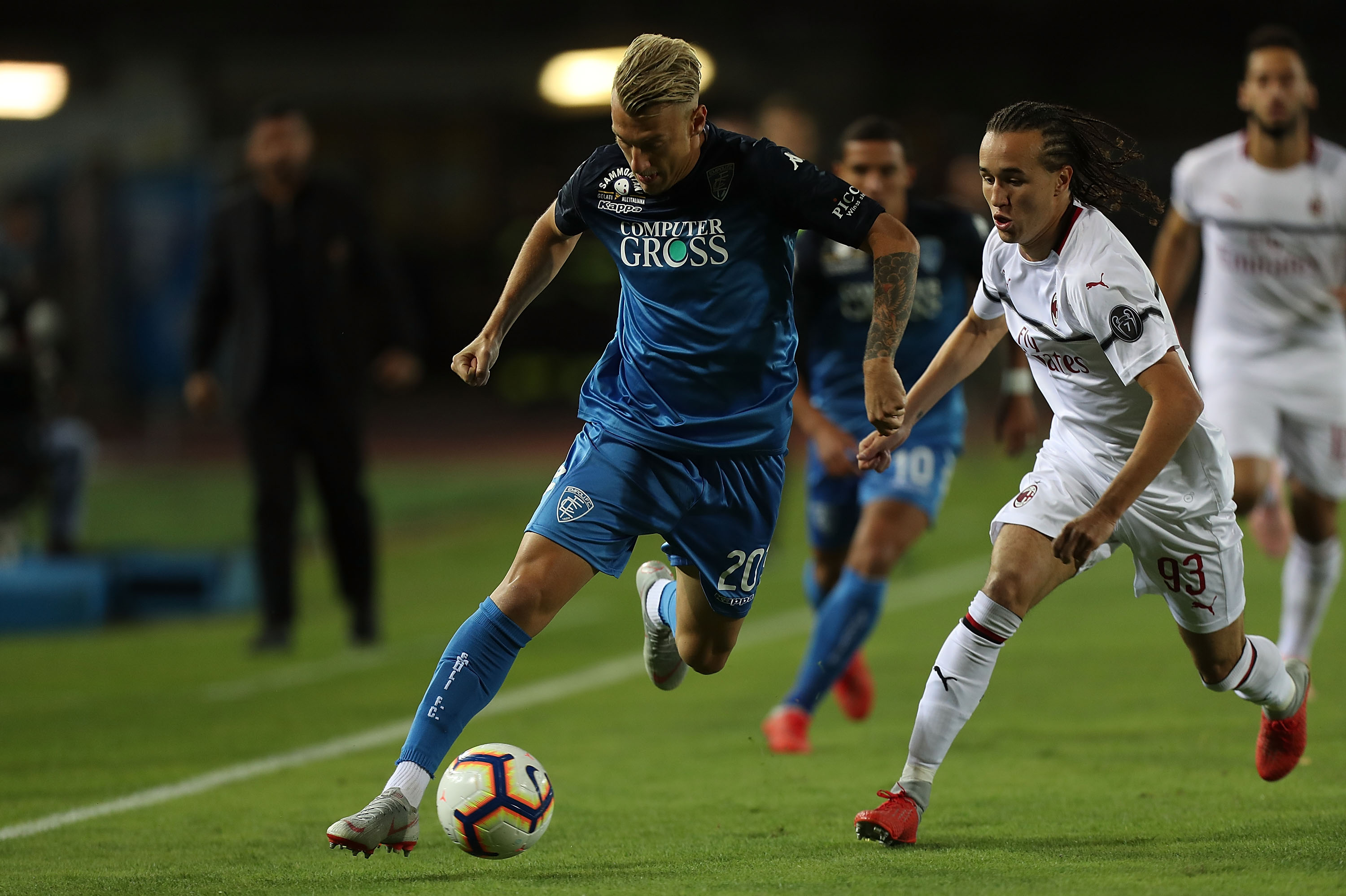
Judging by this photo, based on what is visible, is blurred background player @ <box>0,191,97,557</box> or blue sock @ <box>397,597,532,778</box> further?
blurred background player @ <box>0,191,97,557</box>

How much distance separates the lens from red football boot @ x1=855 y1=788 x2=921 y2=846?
4574 millimetres

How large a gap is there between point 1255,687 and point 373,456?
16.8 metres

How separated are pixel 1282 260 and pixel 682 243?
10.4 feet

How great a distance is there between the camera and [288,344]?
30.5ft

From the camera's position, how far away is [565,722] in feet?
A: 24.0

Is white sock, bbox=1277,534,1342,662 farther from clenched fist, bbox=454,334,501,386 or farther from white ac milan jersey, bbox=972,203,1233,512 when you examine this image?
clenched fist, bbox=454,334,501,386

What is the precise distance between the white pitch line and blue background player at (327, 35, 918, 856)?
80 cm

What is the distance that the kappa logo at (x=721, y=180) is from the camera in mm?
4691

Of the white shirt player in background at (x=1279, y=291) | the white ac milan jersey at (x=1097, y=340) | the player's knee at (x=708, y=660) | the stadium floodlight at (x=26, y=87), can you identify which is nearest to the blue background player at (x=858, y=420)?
the white shirt player in background at (x=1279, y=291)

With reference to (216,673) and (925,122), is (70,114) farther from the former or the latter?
(216,673)

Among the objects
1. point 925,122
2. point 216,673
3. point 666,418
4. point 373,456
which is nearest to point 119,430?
point 373,456

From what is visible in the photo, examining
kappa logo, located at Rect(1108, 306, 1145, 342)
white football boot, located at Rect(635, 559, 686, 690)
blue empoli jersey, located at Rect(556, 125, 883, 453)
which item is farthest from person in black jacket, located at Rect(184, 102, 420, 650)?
kappa logo, located at Rect(1108, 306, 1145, 342)

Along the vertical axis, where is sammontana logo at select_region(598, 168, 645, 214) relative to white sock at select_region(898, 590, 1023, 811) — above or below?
above

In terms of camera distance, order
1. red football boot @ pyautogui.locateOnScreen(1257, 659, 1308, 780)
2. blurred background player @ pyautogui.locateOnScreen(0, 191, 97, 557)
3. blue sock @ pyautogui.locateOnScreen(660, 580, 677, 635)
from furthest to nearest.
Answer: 1. blurred background player @ pyautogui.locateOnScreen(0, 191, 97, 557)
2. blue sock @ pyautogui.locateOnScreen(660, 580, 677, 635)
3. red football boot @ pyautogui.locateOnScreen(1257, 659, 1308, 780)
